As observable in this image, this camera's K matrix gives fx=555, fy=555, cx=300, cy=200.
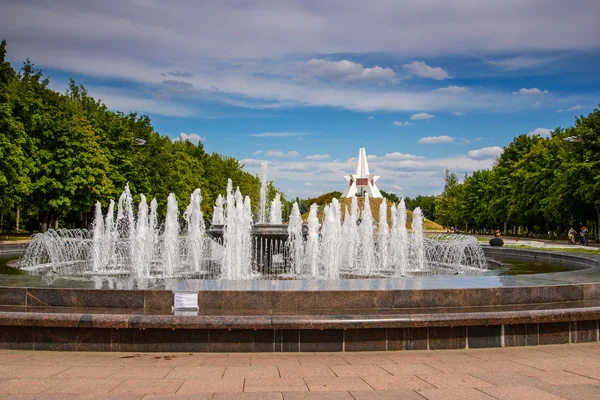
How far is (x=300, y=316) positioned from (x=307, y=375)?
1090 millimetres

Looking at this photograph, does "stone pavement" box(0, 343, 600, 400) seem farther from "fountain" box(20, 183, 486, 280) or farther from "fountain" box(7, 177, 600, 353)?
"fountain" box(20, 183, 486, 280)

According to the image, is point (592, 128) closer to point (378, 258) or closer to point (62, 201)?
point (378, 258)

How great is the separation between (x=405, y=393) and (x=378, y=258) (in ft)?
50.2

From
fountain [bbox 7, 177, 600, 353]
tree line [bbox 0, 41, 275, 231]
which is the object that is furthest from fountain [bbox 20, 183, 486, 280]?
tree line [bbox 0, 41, 275, 231]

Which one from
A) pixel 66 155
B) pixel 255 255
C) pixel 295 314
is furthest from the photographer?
pixel 66 155

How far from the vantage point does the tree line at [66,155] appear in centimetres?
2841

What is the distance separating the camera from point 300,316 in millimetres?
6523

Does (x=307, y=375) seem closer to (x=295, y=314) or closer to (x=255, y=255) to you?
(x=295, y=314)

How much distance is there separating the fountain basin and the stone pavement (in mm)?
184

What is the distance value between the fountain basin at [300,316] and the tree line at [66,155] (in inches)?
862

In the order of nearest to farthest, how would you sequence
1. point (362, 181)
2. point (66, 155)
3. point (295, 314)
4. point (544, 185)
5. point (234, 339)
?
point (234, 339) < point (295, 314) < point (66, 155) < point (544, 185) < point (362, 181)

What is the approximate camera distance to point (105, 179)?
36719 mm

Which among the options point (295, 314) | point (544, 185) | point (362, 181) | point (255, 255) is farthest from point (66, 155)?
point (362, 181)

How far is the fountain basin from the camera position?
255 inches
